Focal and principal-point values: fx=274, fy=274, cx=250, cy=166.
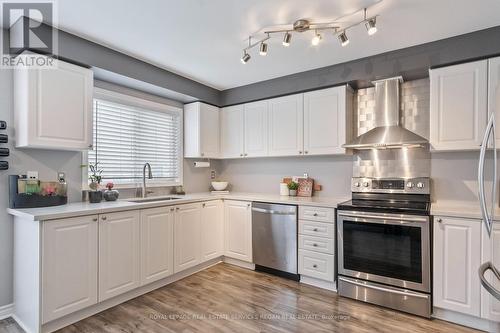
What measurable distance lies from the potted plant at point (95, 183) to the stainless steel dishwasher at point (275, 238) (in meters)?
1.74

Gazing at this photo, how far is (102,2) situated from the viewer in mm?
2004

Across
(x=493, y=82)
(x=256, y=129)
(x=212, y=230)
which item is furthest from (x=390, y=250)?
(x=256, y=129)

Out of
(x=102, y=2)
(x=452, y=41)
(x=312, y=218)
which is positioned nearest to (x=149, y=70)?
(x=102, y=2)

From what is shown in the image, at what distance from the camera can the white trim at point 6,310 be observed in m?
2.29

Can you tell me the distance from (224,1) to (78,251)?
2282 millimetres

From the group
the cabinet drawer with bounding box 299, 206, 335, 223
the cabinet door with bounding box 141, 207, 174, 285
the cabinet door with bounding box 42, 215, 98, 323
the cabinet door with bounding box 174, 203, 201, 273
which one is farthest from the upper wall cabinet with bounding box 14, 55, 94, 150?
the cabinet drawer with bounding box 299, 206, 335, 223

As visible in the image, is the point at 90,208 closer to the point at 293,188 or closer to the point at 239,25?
the point at 239,25

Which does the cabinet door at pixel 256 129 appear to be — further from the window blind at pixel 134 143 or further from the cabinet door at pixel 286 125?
the window blind at pixel 134 143

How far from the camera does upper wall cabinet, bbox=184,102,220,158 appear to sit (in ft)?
12.9

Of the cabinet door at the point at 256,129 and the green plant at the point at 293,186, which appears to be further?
the cabinet door at the point at 256,129

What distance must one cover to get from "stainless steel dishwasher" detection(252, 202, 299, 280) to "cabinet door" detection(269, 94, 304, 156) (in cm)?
80

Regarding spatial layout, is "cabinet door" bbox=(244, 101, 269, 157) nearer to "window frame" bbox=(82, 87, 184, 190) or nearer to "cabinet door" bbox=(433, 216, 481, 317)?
"window frame" bbox=(82, 87, 184, 190)

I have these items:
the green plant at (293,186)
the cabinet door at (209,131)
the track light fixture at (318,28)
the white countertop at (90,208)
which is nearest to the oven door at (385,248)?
the white countertop at (90,208)

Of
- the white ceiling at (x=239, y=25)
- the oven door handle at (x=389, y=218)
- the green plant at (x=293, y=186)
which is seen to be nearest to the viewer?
the white ceiling at (x=239, y=25)
